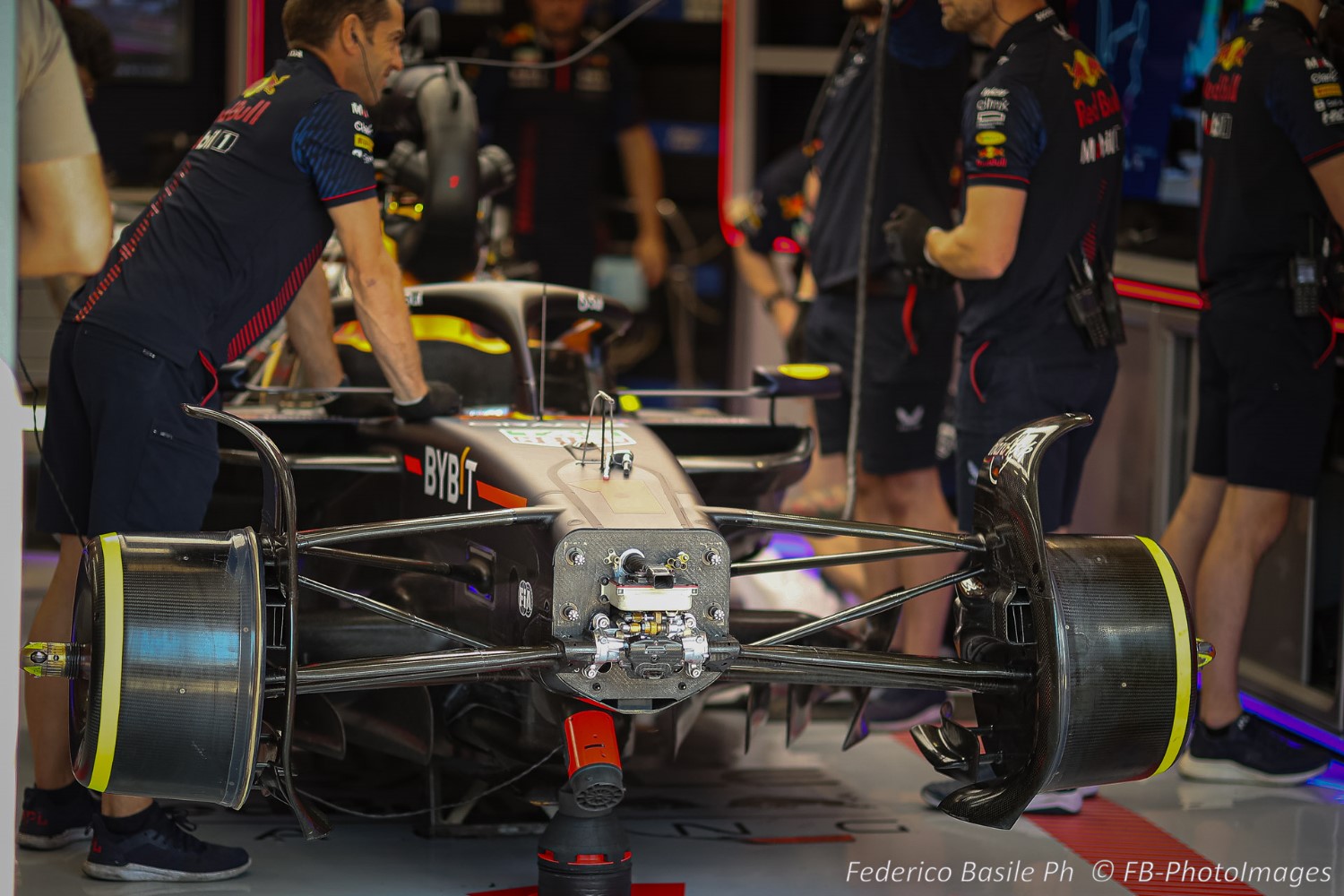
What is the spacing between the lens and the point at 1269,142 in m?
4.51

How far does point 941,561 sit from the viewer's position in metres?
5.16

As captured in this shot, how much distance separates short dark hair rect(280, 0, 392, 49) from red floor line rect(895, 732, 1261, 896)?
230 centimetres

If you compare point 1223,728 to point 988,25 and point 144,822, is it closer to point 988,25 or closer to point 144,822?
point 988,25

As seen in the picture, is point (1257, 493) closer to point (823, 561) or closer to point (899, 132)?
point (899, 132)

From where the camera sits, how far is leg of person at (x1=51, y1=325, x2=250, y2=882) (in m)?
3.56

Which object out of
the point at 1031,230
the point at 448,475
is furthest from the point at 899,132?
the point at 448,475

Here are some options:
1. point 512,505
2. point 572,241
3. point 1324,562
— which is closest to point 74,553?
point 512,505

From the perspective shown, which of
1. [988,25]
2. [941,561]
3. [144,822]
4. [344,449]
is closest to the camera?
[144,822]

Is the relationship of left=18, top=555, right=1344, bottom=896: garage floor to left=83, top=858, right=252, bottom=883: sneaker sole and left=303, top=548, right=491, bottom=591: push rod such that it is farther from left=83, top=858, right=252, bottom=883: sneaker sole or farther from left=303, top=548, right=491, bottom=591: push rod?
left=303, top=548, right=491, bottom=591: push rod

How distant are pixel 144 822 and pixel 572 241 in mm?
5553

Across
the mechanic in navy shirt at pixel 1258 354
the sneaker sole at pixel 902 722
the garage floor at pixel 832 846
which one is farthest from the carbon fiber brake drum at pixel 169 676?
the mechanic in navy shirt at pixel 1258 354

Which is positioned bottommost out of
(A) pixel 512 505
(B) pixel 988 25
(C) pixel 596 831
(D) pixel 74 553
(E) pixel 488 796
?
(E) pixel 488 796

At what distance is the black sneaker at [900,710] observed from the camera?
4.97 m

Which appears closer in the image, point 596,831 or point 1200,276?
point 596,831
